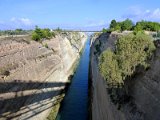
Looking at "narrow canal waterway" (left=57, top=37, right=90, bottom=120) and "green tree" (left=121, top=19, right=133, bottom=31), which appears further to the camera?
"green tree" (left=121, top=19, right=133, bottom=31)

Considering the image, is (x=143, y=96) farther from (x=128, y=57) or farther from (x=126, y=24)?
(x=126, y=24)

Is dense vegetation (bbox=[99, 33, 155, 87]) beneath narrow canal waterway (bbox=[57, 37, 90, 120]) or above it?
above

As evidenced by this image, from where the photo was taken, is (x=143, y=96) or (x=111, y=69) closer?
(x=143, y=96)

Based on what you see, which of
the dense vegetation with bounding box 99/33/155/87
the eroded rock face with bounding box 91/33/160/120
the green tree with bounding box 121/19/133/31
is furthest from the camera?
the green tree with bounding box 121/19/133/31

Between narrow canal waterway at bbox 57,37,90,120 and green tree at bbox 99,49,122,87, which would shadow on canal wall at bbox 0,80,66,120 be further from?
green tree at bbox 99,49,122,87

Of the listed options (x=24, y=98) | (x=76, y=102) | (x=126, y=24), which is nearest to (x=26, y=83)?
(x=24, y=98)

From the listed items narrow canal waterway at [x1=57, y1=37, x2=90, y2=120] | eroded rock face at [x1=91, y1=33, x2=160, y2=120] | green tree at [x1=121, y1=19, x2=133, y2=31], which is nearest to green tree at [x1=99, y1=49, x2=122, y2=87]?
eroded rock face at [x1=91, y1=33, x2=160, y2=120]

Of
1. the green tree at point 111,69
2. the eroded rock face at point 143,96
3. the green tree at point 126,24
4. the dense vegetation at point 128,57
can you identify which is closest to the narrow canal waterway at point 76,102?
the green tree at point 126,24

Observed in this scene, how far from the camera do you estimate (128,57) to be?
1611cm

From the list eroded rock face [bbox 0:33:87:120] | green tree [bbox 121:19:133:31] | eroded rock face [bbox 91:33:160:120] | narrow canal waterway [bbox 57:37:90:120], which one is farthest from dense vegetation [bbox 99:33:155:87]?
green tree [bbox 121:19:133:31]

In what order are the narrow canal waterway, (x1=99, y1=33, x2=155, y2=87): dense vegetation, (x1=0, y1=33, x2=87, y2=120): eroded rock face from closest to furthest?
(x1=99, y1=33, x2=155, y2=87): dense vegetation
(x1=0, y1=33, x2=87, y2=120): eroded rock face
the narrow canal waterway

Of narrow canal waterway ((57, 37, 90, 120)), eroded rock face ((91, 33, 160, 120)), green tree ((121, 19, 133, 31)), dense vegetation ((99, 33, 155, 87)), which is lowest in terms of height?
narrow canal waterway ((57, 37, 90, 120))

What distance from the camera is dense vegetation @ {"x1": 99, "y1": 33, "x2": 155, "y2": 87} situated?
15531mm

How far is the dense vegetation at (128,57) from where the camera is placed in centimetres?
1553
